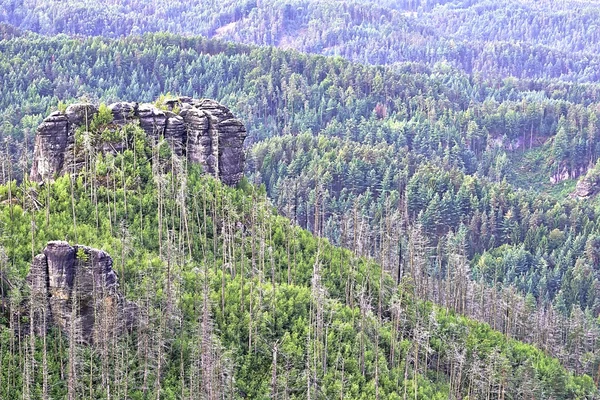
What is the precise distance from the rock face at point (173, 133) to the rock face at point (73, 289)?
23111 mm

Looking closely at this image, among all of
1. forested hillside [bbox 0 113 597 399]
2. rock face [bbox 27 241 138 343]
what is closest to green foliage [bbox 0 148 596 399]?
forested hillside [bbox 0 113 597 399]

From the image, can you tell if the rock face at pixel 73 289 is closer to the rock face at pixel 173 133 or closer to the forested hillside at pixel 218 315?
the forested hillside at pixel 218 315

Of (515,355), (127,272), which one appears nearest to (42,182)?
(127,272)

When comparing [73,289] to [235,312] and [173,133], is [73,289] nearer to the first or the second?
[235,312]

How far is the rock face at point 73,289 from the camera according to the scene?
73.0 metres

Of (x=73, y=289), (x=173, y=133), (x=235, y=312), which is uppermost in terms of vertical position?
(x=173, y=133)

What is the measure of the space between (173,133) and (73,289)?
1243 inches

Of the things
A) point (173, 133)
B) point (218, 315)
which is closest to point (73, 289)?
point (218, 315)

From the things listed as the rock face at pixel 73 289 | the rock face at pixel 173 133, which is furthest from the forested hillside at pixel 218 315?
the rock face at pixel 173 133

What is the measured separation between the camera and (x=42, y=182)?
93.9 metres

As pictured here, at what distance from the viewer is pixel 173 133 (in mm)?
101812

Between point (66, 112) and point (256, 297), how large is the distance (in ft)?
86.8

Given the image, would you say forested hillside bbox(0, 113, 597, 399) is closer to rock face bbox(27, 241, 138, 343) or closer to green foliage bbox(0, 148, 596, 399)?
green foliage bbox(0, 148, 596, 399)

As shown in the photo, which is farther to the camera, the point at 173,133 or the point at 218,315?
the point at 173,133
